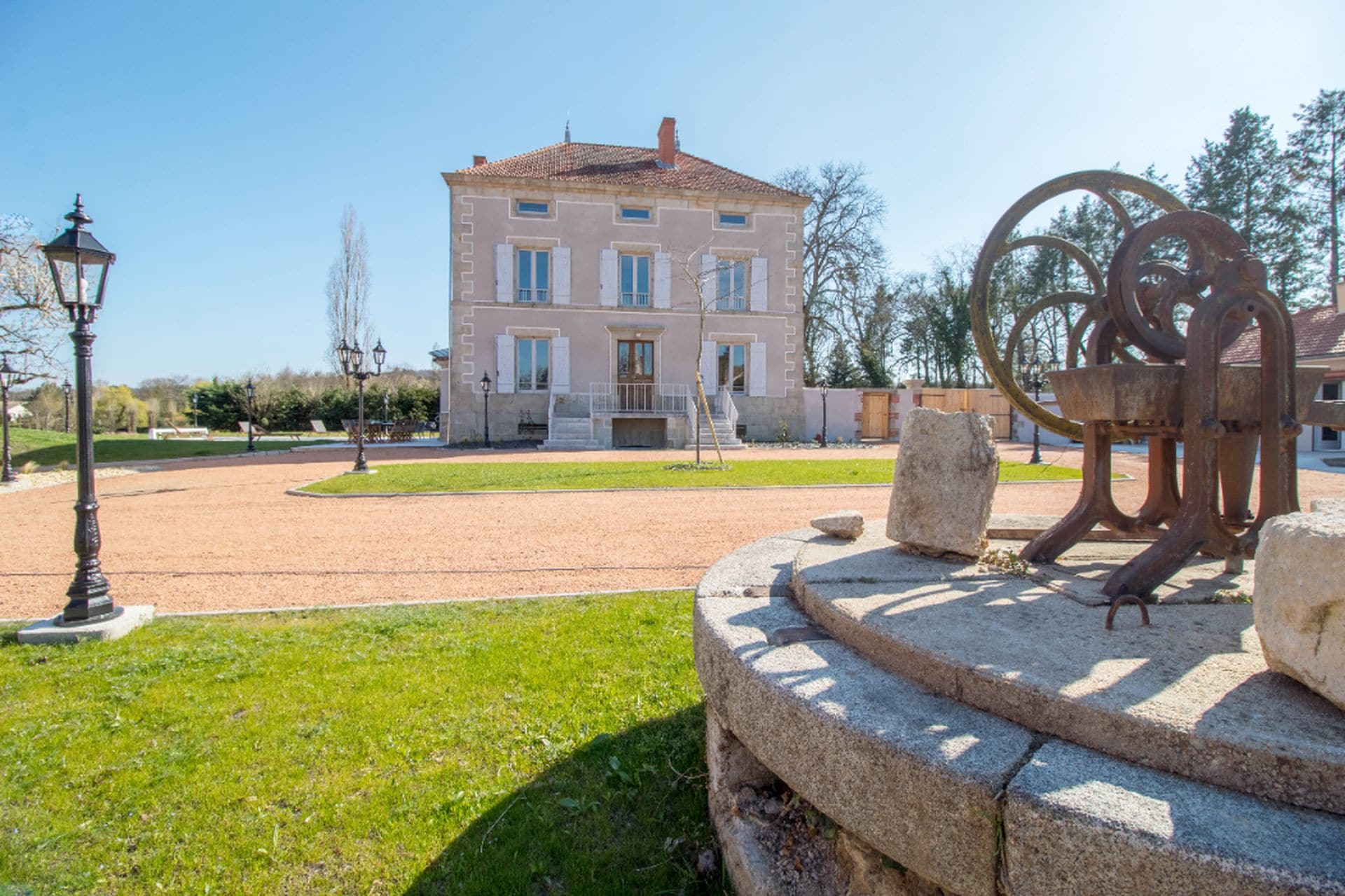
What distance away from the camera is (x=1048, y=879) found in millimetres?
1220

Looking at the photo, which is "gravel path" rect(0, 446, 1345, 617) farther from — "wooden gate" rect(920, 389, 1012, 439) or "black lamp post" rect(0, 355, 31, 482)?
"wooden gate" rect(920, 389, 1012, 439)

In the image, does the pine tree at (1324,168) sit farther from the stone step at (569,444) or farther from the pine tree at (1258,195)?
the stone step at (569,444)

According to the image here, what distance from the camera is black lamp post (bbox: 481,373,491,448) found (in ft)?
70.3

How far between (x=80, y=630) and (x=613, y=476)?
8439 millimetres

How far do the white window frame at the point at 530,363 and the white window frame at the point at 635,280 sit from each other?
314 cm

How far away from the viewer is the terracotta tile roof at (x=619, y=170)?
22.8 m

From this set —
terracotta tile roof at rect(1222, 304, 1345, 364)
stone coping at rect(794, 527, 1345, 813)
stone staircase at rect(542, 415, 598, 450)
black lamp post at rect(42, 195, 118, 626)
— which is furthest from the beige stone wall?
stone coping at rect(794, 527, 1345, 813)

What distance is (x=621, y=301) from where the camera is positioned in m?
23.2

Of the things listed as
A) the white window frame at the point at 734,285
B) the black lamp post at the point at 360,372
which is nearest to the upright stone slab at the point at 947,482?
the black lamp post at the point at 360,372

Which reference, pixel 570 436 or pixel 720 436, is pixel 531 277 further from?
pixel 720 436

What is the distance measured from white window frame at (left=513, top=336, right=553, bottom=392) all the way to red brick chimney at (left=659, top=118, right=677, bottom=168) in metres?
8.34

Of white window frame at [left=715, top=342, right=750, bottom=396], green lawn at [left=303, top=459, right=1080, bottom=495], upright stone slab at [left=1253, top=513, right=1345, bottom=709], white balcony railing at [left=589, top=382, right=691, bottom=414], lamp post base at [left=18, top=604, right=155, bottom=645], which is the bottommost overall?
lamp post base at [left=18, top=604, right=155, bottom=645]

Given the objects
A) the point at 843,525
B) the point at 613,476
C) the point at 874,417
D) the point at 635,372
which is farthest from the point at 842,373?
the point at 843,525

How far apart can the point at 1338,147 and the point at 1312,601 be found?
33.8 meters
